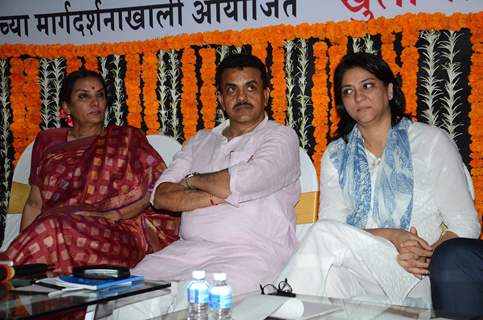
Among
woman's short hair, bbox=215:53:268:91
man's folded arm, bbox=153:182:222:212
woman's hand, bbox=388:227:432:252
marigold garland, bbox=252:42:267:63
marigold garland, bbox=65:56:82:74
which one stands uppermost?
marigold garland, bbox=65:56:82:74

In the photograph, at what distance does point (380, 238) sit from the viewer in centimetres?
241

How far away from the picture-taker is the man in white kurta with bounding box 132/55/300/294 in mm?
2770

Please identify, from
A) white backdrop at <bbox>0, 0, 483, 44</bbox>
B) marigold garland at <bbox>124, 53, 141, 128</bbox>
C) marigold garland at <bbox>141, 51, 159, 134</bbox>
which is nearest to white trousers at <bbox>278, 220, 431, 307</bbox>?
white backdrop at <bbox>0, 0, 483, 44</bbox>

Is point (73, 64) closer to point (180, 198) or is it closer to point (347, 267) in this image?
point (180, 198)

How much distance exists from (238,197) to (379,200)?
24.7 inches

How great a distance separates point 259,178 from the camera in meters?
2.78

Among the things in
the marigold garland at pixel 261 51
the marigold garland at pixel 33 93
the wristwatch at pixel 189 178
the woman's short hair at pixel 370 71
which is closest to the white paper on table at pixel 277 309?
the wristwatch at pixel 189 178

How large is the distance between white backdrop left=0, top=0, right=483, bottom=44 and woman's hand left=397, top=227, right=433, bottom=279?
134 cm

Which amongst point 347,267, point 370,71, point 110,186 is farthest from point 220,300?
point 110,186

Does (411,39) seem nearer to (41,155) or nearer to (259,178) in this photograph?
(259,178)

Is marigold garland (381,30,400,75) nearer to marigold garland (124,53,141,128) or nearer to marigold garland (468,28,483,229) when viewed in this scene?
marigold garland (468,28,483,229)

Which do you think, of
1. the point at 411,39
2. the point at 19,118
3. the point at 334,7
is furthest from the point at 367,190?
the point at 19,118

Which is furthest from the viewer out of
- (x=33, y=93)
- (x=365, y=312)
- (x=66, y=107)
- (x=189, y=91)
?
(x=33, y=93)

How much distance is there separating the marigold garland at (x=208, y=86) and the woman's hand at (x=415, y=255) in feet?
5.43
